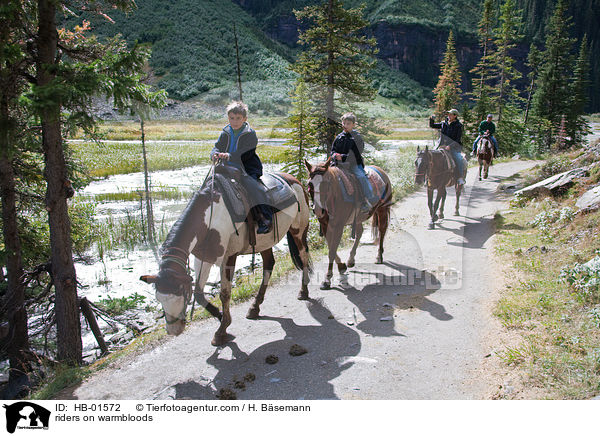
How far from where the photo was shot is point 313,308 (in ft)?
25.2

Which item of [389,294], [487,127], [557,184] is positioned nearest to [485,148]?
[487,127]

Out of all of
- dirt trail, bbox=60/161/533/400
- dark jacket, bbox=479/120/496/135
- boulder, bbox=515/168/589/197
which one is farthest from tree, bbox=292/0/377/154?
dirt trail, bbox=60/161/533/400

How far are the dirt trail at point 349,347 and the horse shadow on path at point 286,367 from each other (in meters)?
0.02

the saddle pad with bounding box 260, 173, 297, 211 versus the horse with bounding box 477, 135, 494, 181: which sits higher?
the horse with bounding box 477, 135, 494, 181

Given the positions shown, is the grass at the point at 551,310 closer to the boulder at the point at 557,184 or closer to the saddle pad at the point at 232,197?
the boulder at the point at 557,184

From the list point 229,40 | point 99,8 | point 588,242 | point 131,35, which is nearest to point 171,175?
point 99,8

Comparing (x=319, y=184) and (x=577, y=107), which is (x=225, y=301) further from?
(x=577, y=107)

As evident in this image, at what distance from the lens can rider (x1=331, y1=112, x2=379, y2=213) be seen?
8734 mm

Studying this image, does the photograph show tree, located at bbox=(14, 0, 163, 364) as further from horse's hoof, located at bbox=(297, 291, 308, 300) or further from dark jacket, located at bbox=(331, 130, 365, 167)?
horse's hoof, located at bbox=(297, 291, 308, 300)

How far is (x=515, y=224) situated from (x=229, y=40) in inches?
4142

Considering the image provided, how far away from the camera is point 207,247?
228 inches
